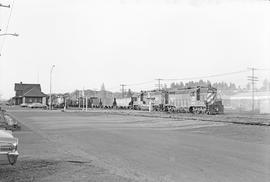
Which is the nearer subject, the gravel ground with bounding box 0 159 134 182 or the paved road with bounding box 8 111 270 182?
the gravel ground with bounding box 0 159 134 182

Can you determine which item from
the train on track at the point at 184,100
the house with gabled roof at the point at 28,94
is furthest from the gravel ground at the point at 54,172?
the house with gabled roof at the point at 28,94

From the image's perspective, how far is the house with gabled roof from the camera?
12862 cm

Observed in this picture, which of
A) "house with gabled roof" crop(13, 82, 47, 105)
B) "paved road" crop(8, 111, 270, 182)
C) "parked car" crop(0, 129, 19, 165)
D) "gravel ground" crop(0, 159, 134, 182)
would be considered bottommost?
"paved road" crop(8, 111, 270, 182)

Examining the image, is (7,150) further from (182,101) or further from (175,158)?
(182,101)

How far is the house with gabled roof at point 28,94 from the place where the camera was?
129 m

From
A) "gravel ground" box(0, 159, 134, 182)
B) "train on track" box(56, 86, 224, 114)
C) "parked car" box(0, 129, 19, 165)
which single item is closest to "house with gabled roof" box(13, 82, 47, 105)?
"train on track" box(56, 86, 224, 114)

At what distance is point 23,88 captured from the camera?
142 metres

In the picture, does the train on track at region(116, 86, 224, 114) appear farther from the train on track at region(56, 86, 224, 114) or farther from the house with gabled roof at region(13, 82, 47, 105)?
the house with gabled roof at region(13, 82, 47, 105)

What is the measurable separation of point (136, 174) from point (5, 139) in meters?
3.01

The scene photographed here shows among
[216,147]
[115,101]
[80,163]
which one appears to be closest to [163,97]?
[115,101]

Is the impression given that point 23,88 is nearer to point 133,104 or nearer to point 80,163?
point 133,104

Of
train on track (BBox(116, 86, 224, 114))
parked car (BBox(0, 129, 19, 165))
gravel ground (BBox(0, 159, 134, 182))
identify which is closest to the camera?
parked car (BBox(0, 129, 19, 165))

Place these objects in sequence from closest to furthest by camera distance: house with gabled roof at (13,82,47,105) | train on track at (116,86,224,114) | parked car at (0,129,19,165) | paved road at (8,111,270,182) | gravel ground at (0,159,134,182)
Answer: parked car at (0,129,19,165), gravel ground at (0,159,134,182), paved road at (8,111,270,182), train on track at (116,86,224,114), house with gabled roof at (13,82,47,105)

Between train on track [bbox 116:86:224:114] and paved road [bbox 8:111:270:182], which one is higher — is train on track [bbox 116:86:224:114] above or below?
above
